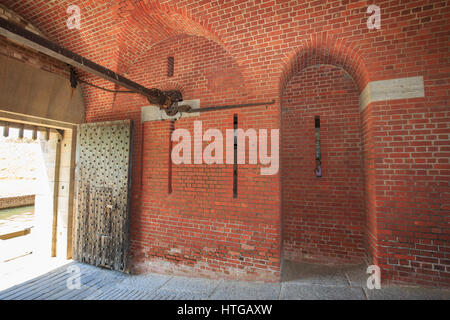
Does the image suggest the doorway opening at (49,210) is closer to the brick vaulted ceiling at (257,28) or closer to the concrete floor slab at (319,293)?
the brick vaulted ceiling at (257,28)

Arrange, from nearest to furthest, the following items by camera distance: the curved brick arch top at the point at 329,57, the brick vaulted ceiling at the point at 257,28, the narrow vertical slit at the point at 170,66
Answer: the brick vaulted ceiling at the point at 257,28, the curved brick arch top at the point at 329,57, the narrow vertical slit at the point at 170,66

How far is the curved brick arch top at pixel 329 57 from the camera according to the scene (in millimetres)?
3287

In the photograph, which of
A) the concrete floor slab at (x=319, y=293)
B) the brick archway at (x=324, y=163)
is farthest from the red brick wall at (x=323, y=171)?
the concrete floor slab at (x=319, y=293)

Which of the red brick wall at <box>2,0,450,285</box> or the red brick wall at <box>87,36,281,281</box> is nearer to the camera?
the red brick wall at <box>2,0,450,285</box>

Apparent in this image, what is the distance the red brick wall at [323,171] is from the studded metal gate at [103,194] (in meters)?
3.33

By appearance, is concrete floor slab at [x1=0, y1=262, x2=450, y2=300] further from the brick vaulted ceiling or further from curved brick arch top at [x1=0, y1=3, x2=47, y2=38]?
curved brick arch top at [x1=0, y1=3, x2=47, y2=38]

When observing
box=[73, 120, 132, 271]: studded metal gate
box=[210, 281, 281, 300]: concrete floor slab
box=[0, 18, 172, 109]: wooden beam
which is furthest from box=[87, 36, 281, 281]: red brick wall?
box=[0, 18, 172, 109]: wooden beam

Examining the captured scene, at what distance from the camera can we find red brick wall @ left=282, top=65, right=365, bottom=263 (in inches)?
156

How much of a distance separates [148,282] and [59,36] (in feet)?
17.0

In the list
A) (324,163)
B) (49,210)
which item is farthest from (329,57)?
(49,210)

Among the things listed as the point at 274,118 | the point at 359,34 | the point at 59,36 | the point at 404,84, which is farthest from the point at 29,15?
the point at 404,84

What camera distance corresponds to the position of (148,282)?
4070mm

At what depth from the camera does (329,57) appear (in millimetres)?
3752

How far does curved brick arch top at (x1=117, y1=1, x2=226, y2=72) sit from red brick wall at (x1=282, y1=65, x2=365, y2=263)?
1.92m
